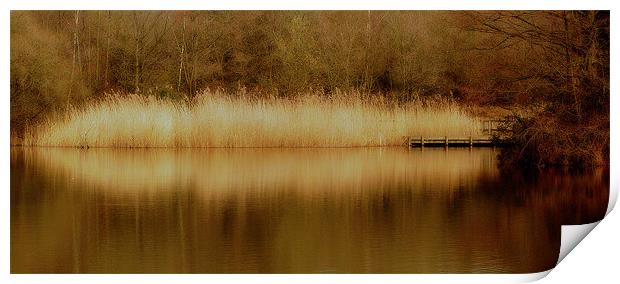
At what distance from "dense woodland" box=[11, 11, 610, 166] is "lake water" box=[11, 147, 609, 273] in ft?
1.42

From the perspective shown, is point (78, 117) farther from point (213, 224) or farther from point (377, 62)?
point (213, 224)

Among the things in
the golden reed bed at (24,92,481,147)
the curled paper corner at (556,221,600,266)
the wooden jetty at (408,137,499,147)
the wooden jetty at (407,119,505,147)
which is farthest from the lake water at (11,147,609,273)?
the wooden jetty at (408,137,499,147)

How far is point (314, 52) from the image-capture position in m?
9.13

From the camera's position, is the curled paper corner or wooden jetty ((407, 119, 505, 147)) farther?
wooden jetty ((407, 119, 505, 147))

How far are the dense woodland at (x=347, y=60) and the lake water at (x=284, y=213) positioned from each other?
43 cm

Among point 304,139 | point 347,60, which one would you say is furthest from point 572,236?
point 304,139

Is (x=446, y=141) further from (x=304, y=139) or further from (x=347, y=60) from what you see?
(x=347, y=60)

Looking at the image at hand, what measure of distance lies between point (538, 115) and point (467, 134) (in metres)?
2.34

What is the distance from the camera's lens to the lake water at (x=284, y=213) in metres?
4.84

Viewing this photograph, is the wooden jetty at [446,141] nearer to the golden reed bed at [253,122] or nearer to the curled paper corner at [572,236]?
the golden reed bed at [253,122]

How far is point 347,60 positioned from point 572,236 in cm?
465

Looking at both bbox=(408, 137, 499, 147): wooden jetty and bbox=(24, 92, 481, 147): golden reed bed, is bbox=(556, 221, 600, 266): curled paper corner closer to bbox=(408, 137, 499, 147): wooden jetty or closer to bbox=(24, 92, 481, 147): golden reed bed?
bbox=(24, 92, 481, 147): golden reed bed

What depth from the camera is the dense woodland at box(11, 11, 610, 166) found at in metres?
7.56

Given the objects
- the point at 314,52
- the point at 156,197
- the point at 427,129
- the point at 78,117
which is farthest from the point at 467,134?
the point at 156,197
